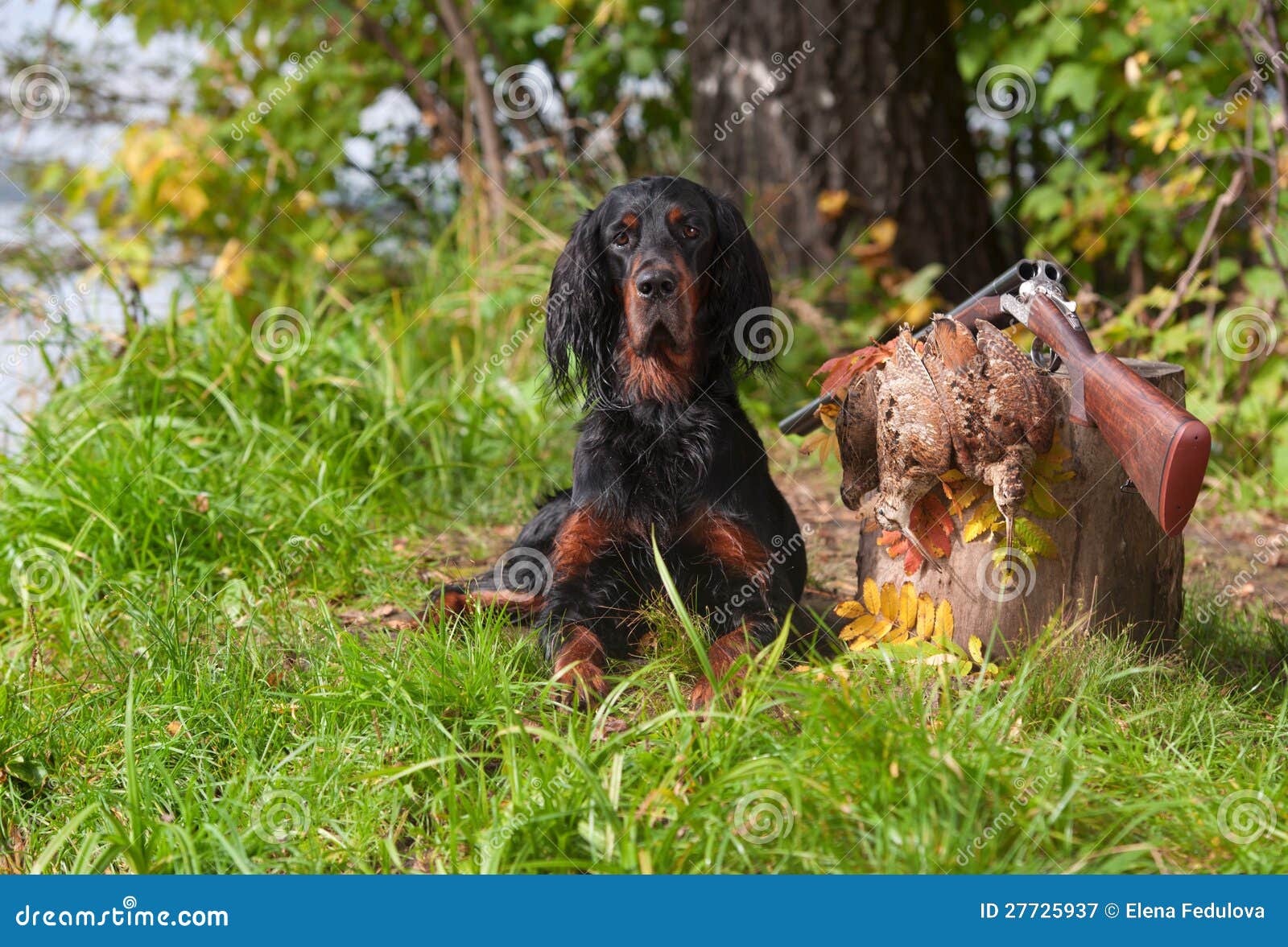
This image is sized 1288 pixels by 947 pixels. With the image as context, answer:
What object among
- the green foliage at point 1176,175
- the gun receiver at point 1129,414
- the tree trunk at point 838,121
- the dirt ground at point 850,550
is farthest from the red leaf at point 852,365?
the tree trunk at point 838,121

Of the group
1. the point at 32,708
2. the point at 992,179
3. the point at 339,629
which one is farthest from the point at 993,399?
the point at 992,179

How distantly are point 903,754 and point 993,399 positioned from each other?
892 mm

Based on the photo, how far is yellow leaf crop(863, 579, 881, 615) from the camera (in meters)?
2.84

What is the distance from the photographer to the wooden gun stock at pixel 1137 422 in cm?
221

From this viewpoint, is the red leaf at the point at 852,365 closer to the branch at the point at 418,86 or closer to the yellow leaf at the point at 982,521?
the yellow leaf at the point at 982,521

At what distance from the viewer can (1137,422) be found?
2.31m

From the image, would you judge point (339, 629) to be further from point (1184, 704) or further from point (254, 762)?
point (1184, 704)

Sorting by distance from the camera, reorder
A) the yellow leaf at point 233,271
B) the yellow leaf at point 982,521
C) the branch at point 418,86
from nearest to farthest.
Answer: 1. the yellow leaf at point 982,521
2. the yellow leaf at point 233,271
3. the branch at point 418,86

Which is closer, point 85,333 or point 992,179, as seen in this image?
point 85,333

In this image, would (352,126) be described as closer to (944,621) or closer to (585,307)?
(585,307)

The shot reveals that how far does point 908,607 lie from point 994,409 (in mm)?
564

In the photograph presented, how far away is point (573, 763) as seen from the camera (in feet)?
7.32

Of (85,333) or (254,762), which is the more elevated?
(85,333)

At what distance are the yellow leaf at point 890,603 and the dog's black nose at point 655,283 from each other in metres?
0.92
